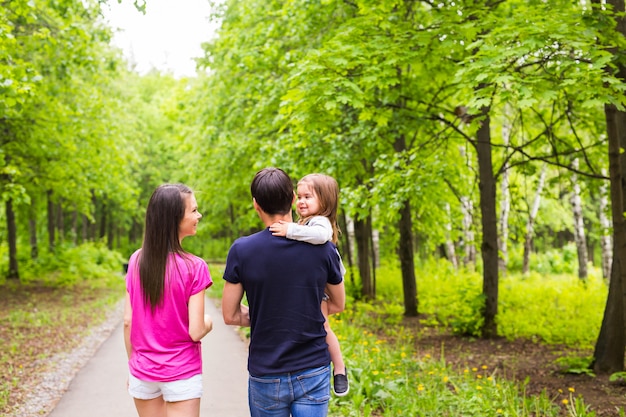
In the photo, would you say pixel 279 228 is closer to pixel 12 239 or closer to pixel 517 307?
pixel 517 307

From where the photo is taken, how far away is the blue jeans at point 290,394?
2902 millimetres

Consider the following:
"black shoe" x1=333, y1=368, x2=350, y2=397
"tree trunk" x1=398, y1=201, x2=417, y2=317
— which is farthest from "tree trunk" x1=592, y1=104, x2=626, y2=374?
"tree trunk" x1=398, y1=201, x2=417, y2=317

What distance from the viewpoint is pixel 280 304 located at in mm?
2898

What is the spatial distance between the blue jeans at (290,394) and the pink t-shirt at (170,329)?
1.33 ft

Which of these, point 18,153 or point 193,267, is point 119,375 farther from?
point 18,153

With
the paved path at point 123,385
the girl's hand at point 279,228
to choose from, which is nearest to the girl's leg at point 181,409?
the girl's hand at point 279,228

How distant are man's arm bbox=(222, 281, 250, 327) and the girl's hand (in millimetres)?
324

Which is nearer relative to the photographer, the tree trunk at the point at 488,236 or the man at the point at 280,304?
the man at the point at 280,304

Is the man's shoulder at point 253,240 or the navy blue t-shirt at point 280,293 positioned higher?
the man's shoulder at point 253,240

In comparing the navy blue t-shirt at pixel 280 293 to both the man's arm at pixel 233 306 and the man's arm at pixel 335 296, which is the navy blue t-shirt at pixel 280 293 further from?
the man's arm at pixel 335 296

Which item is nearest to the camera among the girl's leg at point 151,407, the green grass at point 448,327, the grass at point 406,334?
the girl's leg at point 151,407

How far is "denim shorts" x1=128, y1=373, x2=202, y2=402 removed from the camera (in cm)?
310

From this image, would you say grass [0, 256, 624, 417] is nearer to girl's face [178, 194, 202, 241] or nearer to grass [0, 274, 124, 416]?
grass [0, 274, 124, 416]

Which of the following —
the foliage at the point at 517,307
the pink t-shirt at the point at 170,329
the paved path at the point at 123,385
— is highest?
the pink t-shirt at the point at 170,329
